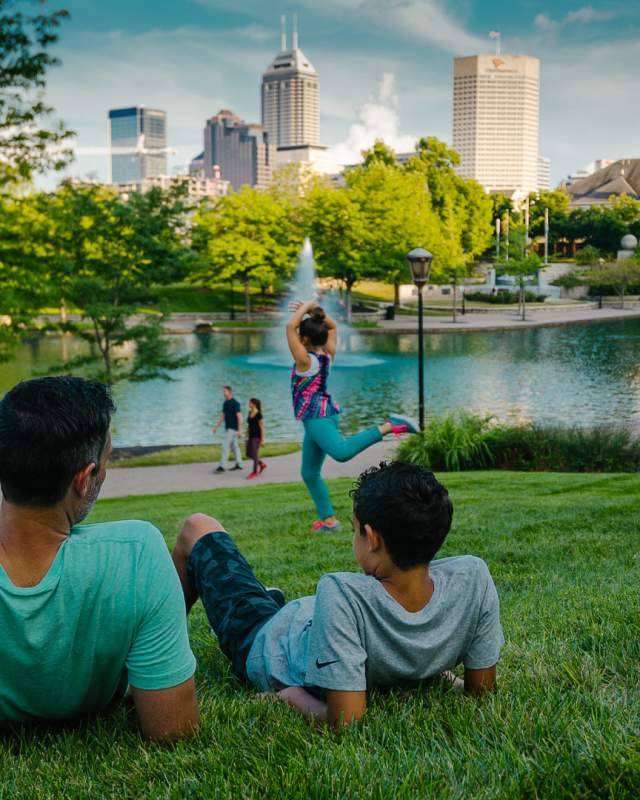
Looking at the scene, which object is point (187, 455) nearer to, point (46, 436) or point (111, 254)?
point (111, 254)

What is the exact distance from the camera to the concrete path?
13.5m

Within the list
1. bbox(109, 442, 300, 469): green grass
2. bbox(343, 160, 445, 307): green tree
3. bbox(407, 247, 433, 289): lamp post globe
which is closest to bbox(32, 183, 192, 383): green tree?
bbox(109, 442, 300, 469): green grass

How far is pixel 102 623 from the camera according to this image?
7.24 feet

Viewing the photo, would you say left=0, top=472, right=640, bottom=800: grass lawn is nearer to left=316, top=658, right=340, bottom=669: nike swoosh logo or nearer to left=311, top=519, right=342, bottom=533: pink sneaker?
left=316, top=658, right=340, bottom=669: nike swoosh logo

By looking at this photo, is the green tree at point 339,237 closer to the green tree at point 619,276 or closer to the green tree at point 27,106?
the green tree at point 619,276

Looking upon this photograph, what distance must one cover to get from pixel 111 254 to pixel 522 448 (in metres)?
9.91

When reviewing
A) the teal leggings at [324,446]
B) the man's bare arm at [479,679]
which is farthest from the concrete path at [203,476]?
the man's bare arm at [479,679]

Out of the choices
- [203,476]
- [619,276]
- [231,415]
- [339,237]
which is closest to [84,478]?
[203,476]

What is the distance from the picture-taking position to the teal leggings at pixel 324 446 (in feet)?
21.7

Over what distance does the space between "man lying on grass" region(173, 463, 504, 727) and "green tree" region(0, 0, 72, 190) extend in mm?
15616

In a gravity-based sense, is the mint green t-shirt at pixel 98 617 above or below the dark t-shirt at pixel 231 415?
above

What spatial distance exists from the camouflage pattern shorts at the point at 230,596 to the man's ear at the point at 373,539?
68 centimetres

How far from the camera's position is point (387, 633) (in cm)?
256

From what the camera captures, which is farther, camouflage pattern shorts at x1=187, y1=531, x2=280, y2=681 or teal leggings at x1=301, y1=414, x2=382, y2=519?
teal leggings at x1=301, y1=414, x2=382, y2=519
